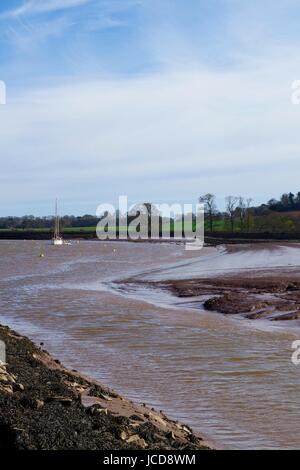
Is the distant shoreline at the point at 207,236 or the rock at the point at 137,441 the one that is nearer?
the rock at the point at 137,441

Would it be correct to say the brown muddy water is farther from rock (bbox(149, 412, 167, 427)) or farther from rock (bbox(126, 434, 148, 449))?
rock (bbox(126, 434, 148, 449))

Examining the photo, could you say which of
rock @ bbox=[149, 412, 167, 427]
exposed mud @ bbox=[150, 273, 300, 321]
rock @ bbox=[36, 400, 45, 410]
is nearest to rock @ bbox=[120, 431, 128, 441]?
rock @ bbox=[36, 400, 45, 410]

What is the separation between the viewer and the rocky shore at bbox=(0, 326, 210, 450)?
7.30 metres

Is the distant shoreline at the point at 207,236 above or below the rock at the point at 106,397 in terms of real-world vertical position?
above

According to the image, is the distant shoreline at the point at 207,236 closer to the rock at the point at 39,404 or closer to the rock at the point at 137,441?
the rock at the point at 39,404

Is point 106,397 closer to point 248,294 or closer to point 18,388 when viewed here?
Answer: point 18,388

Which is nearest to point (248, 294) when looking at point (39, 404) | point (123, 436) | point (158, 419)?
point (158, 419)

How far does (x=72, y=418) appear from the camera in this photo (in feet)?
27.0

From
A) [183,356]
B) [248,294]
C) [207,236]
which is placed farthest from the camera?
[207,236]

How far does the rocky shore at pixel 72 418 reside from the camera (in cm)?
730

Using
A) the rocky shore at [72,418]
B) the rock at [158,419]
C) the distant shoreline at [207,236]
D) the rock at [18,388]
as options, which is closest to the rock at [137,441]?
the rocky shore at [72,418]

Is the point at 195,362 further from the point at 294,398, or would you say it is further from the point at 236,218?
the point at 236,218

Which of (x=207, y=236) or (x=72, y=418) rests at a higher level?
(x=207, y=236)

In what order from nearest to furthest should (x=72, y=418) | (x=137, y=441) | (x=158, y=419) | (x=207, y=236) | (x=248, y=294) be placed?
1. (x=137, y=441)
2. (x=72, y=418)
3. (x=158, y=419)
4. (x=248, y=294)
5. (x=207, y=236)
